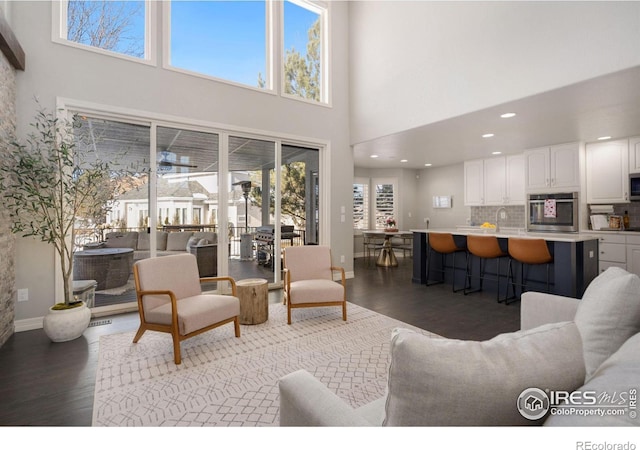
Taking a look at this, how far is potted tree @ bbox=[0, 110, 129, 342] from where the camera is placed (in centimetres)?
304

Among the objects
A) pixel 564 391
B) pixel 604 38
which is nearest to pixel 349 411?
pixel 564 391

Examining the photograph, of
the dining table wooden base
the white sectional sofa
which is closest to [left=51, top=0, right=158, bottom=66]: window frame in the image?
the white sectional sofa

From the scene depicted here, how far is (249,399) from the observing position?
6.80 feet

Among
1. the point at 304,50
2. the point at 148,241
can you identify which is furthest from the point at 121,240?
the point at 304,50

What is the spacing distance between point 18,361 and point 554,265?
18.7 feet

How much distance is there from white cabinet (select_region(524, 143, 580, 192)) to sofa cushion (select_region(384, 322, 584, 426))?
6338 millimetres

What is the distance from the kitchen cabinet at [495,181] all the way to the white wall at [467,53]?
3.56 m

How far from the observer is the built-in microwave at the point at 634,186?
16.9 feet

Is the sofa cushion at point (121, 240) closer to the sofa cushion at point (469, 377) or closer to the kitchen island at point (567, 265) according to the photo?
the sofa cushion at point (469, 377)

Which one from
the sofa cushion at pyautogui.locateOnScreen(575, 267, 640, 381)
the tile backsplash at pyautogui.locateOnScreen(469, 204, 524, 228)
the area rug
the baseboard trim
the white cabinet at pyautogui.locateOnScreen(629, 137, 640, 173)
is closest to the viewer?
the sofa cushion at pyautogui.locateOnScreen(575, 267, 640, 381)

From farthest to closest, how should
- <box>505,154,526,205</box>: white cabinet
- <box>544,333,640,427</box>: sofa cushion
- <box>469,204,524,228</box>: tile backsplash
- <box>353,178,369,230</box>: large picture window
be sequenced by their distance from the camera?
<box>353,178,369,230</box>: large picture window, <box>469,204,524,228</box>: tile backsplash, <box>505,154,526,205</box>: white cabinet, <box>544,333,640,427</box>: sofa cushion

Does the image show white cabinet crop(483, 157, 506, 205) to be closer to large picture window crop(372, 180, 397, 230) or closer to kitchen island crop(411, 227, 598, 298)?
large picture window crop(372, 180, 397, 230)

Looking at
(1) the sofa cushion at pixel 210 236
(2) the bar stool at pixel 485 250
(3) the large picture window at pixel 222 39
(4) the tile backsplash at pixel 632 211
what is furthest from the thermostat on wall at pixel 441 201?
(1) the sofa cushion at pixel 210 236
